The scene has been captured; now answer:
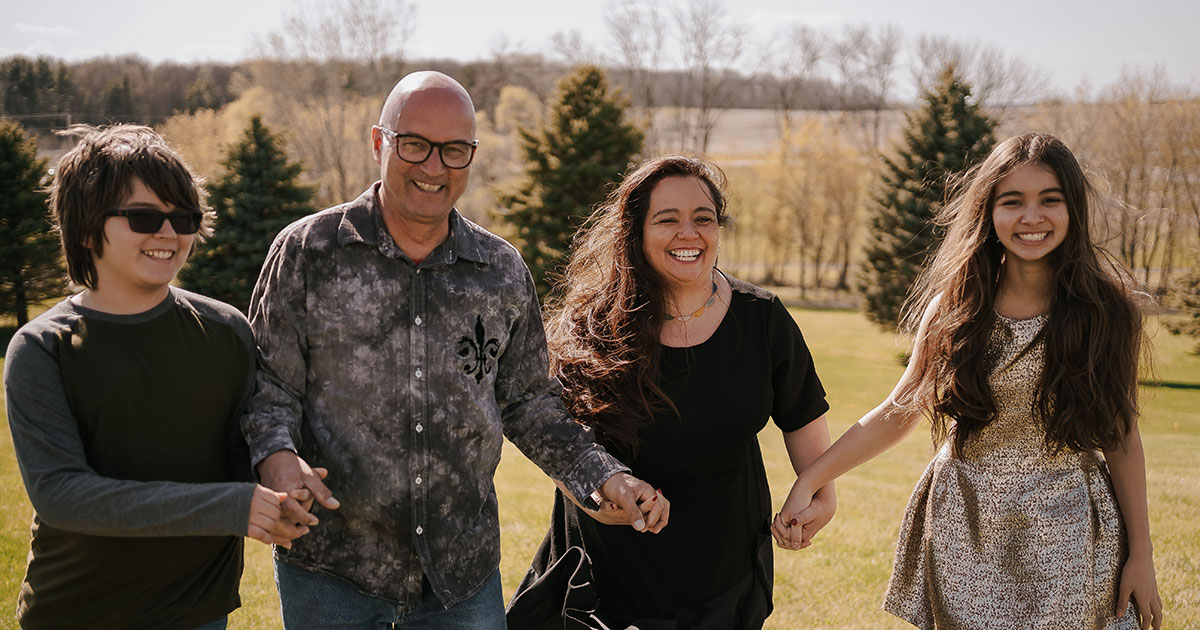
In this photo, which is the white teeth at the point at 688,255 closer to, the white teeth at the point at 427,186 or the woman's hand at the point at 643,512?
the woman's hand at the point at 643,512

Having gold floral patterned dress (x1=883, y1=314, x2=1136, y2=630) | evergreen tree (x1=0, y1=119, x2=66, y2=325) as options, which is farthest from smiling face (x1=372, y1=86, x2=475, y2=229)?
evergreen tree (x1=0, y1=119, x2=66, y2=325)

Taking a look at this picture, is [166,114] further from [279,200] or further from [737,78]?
[737,78]

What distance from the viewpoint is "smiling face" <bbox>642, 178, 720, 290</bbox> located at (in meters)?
3.10

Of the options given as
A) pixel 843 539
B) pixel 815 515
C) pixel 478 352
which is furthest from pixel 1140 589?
pixel 843 539

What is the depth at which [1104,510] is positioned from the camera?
9.45 feet

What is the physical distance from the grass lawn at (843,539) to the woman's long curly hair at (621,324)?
147 cm

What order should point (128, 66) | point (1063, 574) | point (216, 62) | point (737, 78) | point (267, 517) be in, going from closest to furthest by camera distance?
point (267, 517), point (1063, 574), point (128, 66), point (216, 62), point (737, 78)

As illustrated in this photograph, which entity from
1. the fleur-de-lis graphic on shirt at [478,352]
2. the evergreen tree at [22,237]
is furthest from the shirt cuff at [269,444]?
the evergreen tree at [22,237]

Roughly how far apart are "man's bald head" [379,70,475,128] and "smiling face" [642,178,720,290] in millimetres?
834

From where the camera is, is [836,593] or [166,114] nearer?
[836,593]

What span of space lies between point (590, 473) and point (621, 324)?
620mm

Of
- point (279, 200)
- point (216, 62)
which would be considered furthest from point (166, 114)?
point (279, 200)

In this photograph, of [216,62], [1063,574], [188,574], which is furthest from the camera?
[216,62]

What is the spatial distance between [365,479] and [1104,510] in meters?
2.47
